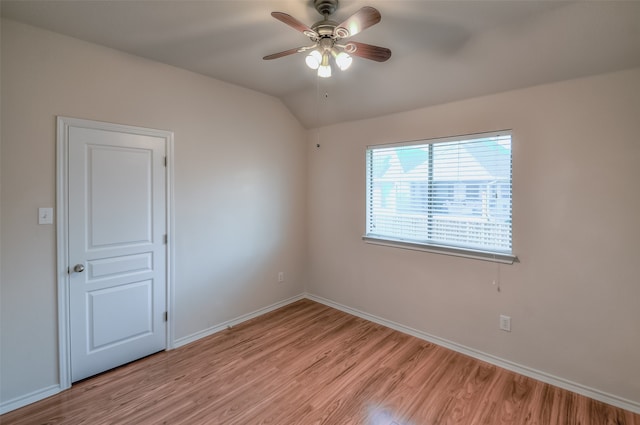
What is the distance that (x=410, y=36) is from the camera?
2.21 m

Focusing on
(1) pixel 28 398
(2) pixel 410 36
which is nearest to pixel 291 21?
(2) pixel 410 36

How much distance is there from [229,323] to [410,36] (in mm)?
3310

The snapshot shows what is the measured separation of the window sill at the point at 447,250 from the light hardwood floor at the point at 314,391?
95 cm

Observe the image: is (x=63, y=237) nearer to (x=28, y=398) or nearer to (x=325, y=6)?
(x=28, y=398)

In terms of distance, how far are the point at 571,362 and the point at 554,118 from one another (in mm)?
1914

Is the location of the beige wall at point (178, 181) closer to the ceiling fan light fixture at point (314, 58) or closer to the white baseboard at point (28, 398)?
the white baseboard at point (28, 398)

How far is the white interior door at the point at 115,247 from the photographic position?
236 centimetres

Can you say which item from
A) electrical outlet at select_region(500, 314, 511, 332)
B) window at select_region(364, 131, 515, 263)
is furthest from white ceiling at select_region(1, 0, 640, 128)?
electrical outlet at select_region(500, 314, 511, 332)

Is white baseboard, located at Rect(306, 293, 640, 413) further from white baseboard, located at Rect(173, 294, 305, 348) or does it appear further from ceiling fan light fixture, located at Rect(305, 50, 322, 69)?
ceiling fan light fixture, located at Rect(305, 50, 322, 69)

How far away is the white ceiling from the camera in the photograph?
1.87 meters

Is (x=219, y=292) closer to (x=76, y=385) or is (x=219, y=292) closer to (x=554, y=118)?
(x=76, y=385)

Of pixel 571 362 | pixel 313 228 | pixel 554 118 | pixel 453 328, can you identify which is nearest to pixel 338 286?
pixel 313 228

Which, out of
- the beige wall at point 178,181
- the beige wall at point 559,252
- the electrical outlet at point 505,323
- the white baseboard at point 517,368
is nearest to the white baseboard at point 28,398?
the beige wall at point 178,181

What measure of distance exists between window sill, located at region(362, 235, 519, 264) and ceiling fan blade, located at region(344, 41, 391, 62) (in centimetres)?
188
